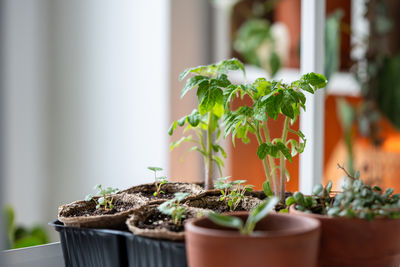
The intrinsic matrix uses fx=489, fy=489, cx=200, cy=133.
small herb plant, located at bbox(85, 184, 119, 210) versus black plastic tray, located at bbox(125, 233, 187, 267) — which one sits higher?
small herb plant, located at bbox(85, 184, 119, 210)

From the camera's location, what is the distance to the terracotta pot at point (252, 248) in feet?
1.72

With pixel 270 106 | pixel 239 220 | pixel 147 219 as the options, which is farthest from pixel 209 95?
pixel 239 220

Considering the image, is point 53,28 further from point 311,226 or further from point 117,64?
point 311,226

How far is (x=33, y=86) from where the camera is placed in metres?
3.02

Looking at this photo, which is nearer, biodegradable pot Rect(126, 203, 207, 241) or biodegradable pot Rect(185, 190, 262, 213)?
biodegradable pot Rect(126, 203, 207, 241)

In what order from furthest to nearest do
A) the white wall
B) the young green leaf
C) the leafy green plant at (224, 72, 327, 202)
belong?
the white wall, the young green leaf, the leafy green plant at (224, 72, 327, 202)

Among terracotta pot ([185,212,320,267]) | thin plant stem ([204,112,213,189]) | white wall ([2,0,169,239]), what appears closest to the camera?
terracotta pot ([185,212,320,267])

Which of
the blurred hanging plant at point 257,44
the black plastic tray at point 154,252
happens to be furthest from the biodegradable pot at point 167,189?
the blurred hanging plant at point 257,44

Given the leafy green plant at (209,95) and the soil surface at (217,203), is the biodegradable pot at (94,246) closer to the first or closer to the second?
the soil surface at (217,203)

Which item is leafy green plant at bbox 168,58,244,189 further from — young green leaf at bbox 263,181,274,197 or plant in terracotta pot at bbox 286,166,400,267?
plant in terracotta pot at bbox 286,166,400,267

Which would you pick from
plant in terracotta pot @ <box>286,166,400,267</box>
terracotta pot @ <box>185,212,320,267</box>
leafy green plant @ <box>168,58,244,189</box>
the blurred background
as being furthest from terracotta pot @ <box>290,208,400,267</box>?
the blurred background

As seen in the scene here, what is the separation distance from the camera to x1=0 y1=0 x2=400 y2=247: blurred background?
90.7 inches

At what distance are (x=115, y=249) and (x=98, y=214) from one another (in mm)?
90

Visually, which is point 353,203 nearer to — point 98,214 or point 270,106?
point 270,106
